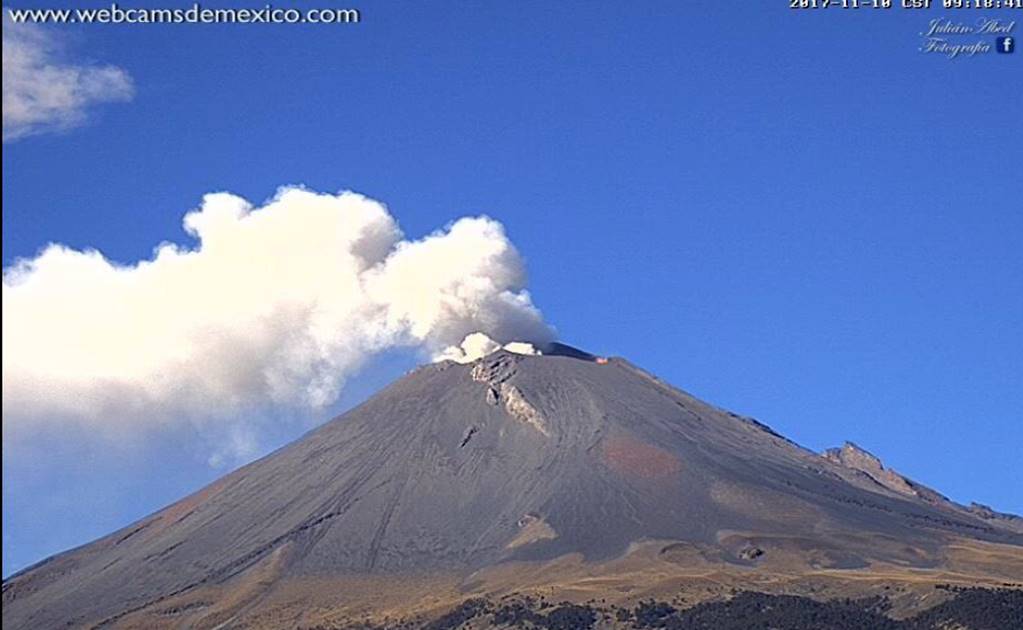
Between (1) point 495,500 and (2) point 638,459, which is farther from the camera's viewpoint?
(2) point 638,459

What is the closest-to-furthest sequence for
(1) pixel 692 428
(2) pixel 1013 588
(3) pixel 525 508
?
(2) pixel 1013 588 → (3) pixel 525 508 → (1) pixel 692 428

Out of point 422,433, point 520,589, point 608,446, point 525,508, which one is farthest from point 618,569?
point 422,433

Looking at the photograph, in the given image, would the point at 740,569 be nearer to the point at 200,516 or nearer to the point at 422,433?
the point at 422,433

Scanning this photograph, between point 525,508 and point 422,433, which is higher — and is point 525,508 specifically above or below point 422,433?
below

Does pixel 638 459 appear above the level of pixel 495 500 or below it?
above
